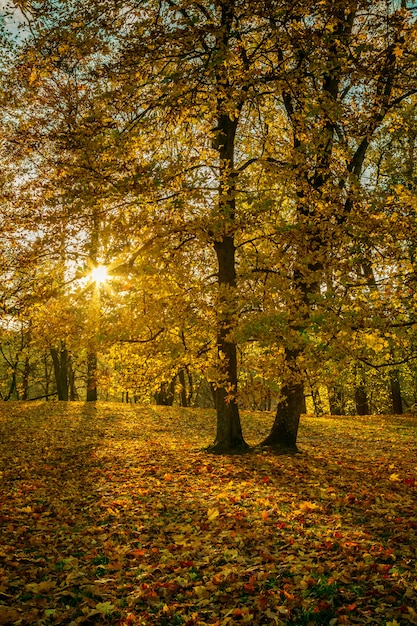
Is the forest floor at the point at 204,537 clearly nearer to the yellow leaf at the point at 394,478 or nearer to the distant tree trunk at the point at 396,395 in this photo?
the yellow leaf at the point at 394,478

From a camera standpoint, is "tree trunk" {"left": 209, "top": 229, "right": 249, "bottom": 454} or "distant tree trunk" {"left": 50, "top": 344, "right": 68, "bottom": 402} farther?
"distant tree trunk" {"left": 50, "top": 344, "right": 68, "bottom": 402}

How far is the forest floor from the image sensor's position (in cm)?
483

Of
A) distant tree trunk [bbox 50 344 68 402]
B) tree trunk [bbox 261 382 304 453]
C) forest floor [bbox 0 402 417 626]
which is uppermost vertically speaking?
distant tree trunk [bbox 50 344 68 402]

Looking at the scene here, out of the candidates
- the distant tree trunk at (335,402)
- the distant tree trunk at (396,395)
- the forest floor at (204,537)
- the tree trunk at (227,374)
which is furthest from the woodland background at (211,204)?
the distant tree trunk at (335,402)

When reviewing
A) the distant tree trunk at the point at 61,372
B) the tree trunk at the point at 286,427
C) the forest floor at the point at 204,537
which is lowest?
the forest floor at the point at 204,537

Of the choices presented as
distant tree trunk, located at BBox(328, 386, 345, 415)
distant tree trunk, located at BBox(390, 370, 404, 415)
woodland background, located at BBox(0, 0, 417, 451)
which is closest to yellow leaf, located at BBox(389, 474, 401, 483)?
woodland background, located at BBox(0, 0, 417, 451)

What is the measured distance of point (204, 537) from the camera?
6742mm

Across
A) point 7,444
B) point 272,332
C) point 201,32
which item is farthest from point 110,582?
point 7,444

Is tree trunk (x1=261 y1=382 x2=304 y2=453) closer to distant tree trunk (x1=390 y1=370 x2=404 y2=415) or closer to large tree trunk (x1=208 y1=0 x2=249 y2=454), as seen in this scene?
large tree trunk (x1=208 y1=0 x2=249 y2=454)

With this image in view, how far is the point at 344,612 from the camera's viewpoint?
4.56 metres

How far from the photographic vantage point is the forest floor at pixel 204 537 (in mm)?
4828

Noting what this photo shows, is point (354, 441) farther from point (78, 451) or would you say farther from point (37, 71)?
point (37, 71)

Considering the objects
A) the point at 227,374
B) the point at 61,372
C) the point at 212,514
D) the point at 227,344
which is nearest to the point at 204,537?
the point at 212,514

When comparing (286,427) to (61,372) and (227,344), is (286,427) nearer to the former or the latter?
(227,344)
